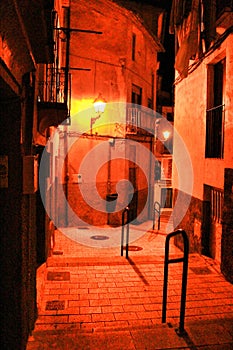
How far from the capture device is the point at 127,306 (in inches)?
249

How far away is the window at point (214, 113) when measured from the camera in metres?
9.48

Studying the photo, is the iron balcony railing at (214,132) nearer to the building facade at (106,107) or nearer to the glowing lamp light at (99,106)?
the glowing lamp light at (99,106)

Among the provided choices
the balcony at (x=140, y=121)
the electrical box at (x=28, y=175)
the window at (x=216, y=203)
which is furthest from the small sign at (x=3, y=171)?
the balcony at (x=140, y=121)

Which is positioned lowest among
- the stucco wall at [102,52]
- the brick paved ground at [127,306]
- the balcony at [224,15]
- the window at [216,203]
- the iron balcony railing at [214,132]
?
the brick paved ground at [127,306]

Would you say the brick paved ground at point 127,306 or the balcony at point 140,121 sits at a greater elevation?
the balcony at point 140,121

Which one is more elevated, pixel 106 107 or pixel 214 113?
pixel 106 107

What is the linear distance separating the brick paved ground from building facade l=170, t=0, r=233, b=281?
0.87m

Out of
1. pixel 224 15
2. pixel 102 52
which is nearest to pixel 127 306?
pixel 224 15

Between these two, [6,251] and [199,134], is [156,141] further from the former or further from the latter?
[6,251]

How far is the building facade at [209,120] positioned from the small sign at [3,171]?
5178mm

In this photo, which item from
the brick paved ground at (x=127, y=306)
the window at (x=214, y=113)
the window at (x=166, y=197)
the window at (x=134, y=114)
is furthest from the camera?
the window at (x=166, y=197)

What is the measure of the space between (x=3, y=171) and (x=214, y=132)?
6882 millimetres

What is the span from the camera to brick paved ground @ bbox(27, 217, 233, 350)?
4.84m

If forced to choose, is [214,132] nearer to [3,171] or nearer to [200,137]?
[200,137]
